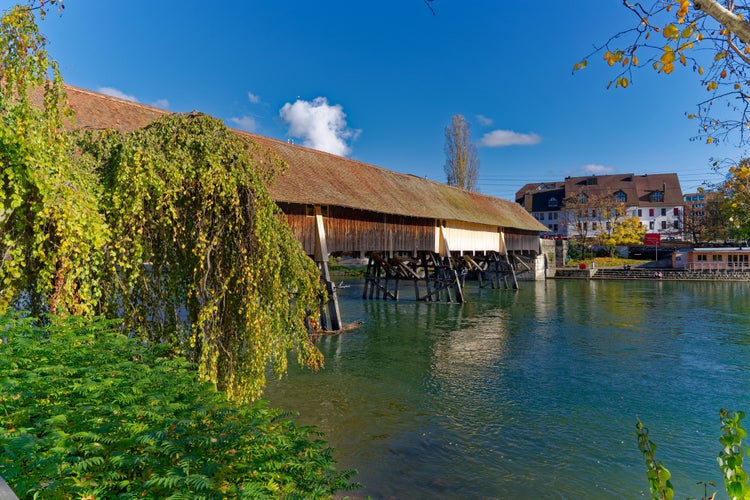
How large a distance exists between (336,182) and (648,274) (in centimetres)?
3132

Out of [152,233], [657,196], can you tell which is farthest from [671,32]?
[657,196]

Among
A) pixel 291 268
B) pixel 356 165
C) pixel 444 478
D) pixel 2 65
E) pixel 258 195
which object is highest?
pixel 356 165

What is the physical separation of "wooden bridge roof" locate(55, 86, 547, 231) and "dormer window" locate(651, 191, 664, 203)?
34.2 metres

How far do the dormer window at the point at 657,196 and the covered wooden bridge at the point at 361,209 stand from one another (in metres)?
33.7

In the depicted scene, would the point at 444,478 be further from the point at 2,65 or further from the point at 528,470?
the point at 2,65

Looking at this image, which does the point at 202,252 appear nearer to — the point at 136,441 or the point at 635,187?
the point at 136,441

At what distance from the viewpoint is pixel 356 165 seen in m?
19.9

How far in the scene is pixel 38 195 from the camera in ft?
13.1

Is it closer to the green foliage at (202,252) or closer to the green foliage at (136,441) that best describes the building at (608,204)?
the green foliage at (202,252)

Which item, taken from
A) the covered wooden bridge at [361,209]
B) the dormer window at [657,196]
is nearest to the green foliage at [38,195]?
the covered wooden bridge at [361,209]

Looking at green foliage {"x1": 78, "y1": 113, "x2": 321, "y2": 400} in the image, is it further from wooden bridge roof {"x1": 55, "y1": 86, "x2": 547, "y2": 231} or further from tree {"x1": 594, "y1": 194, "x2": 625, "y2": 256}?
tree {"x1": 594, "y1": 194, "x2": 625, "y2": 256}

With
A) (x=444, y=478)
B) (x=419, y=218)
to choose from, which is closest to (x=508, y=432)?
(x=444, y=478)

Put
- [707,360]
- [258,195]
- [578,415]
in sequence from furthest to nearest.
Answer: [707,360]
[578,415]
[258,195]

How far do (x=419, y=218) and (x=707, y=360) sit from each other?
1101cm
